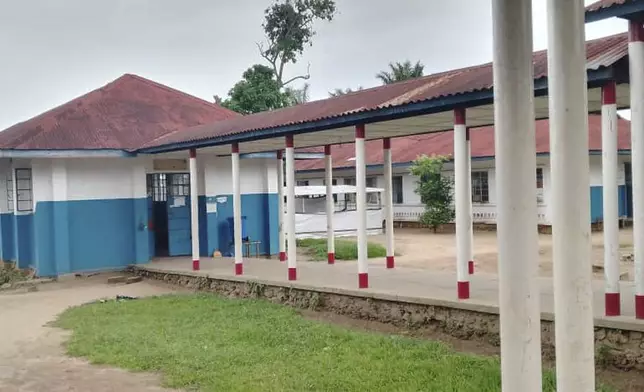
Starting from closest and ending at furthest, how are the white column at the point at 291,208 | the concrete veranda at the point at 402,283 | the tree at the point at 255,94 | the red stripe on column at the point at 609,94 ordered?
the red stripe on column at the point at 609,94
the concrete veranda at the point at 402,283
the white column at the point at 291,208
the tree at the point at 255,94

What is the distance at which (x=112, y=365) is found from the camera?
673 cm

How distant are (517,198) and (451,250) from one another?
48.7ft

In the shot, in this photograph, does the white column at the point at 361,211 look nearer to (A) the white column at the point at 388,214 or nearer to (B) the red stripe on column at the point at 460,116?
(B) the red stripe on column at the point at 460,116

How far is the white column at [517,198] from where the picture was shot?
3.10 metres

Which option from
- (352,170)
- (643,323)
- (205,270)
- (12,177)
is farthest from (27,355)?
(352,170)

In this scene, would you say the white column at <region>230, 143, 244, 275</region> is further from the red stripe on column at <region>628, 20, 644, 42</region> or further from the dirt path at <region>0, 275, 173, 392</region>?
the red stripe on column at <region>628, 20, 644, 42</region>

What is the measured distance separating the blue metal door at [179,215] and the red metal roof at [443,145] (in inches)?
359

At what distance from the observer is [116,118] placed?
15.2m

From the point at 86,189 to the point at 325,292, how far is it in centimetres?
719

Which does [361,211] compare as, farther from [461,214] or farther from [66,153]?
[66,153]

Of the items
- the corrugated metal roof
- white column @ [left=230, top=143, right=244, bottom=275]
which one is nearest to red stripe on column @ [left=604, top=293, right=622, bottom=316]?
the corrugated metal roof

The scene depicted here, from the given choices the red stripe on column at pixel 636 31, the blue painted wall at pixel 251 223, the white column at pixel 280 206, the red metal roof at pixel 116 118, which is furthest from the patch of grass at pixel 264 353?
the blue painted wall at pixel 251 223

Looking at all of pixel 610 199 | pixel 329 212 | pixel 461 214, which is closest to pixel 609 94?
pixel 610 199

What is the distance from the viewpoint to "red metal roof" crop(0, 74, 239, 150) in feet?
43.9
